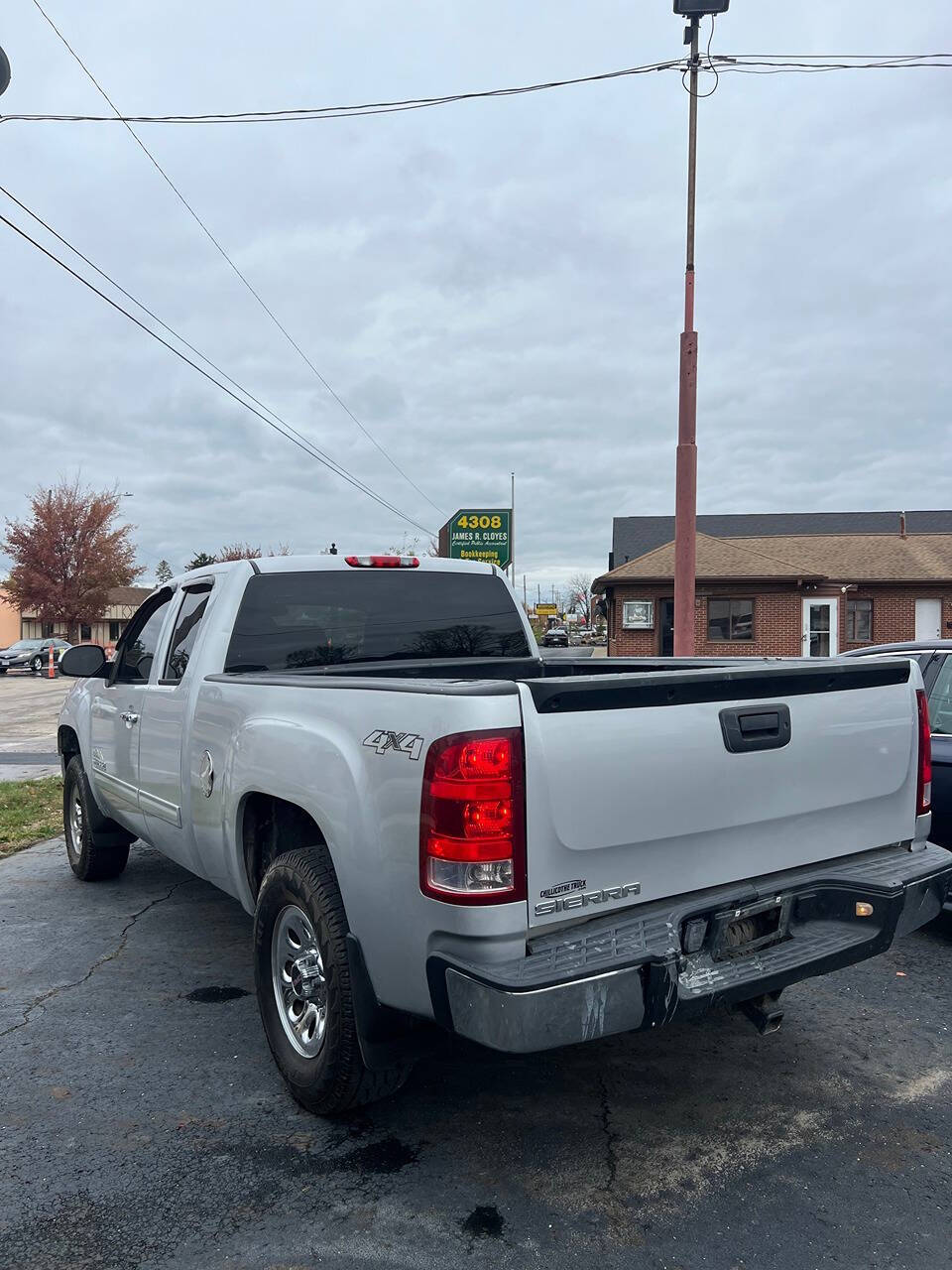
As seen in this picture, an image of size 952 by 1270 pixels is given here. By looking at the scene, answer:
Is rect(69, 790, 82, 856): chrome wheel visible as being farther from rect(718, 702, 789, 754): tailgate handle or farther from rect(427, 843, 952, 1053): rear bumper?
rect(718, 702, 789, 754): tailgate handle

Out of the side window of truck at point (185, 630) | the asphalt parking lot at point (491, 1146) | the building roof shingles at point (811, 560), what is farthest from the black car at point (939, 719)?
the building roof shingles at point (811, 560)

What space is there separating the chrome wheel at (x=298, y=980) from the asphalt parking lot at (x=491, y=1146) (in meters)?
0.28

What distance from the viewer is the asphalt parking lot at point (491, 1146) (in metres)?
2.61

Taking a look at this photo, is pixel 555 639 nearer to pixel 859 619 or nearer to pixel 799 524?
pixel 799 524

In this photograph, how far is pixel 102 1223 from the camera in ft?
8.95

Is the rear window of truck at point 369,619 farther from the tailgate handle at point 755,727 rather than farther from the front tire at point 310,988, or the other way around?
the tailgate handle at point 755,727

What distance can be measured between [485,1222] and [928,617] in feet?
103

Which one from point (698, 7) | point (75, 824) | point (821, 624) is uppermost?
point (698, 7)

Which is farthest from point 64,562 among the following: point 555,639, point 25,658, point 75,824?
point 75,824

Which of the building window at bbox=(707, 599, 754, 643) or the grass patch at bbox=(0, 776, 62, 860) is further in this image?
the building window at bbox=(707, 599, 754, 643)

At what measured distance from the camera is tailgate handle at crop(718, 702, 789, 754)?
292 centimetres

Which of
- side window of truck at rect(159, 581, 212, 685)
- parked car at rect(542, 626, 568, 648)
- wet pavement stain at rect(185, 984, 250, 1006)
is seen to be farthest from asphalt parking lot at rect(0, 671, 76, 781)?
parked car at rect(542, 626, 568, 648)

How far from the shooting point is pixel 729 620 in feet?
96.6

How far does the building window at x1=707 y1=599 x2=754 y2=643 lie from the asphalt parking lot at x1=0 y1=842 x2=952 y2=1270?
2548 cm
